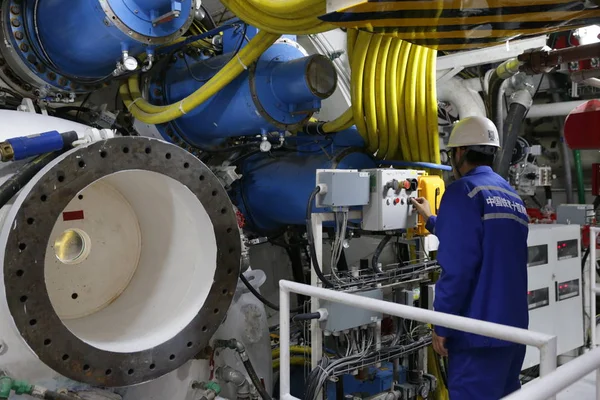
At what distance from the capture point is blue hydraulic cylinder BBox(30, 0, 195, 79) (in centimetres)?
187

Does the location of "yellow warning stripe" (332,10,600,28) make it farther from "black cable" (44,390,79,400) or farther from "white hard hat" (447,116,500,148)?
"black cable" (44,390,79,400)

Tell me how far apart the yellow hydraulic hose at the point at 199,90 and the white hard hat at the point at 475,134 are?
0.88 m

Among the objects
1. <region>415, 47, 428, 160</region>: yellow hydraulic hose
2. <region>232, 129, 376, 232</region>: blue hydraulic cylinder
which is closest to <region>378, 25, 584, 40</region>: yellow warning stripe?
<region>415, 47, 428, 160</region>: yellow hydraulic hose

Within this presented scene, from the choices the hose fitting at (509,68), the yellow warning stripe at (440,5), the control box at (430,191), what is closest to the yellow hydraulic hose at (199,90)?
the yellow warning stripe at (440,5)

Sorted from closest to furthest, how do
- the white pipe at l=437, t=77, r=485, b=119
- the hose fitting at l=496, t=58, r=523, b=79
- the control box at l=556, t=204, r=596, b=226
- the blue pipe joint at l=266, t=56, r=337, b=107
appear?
1. the blue pipe joint at l=266, t=56, r=337, b=107
2. the hose fitting at l=496, t=58, r=523, b=79
3. the white pipe at l=437, t=77, r=485, b=119
4. the control box at l=556, t=204, r=596, b=226

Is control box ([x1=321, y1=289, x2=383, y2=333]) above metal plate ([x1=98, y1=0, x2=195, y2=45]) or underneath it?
underneath

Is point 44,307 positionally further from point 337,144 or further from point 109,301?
point 337,144

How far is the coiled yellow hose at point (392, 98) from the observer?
8.60ft

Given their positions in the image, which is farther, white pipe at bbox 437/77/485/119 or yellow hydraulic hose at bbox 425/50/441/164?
white pipe at bbox 437/77/485/119

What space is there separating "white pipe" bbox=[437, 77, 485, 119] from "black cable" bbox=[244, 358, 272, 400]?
8.71ft

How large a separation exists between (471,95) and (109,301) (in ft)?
10.0

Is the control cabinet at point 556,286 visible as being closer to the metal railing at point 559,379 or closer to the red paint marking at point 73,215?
the metal railing at point 559,379

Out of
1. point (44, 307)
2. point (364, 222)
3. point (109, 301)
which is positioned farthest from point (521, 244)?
point (44, 307)

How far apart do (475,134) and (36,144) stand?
1661 millimetres
